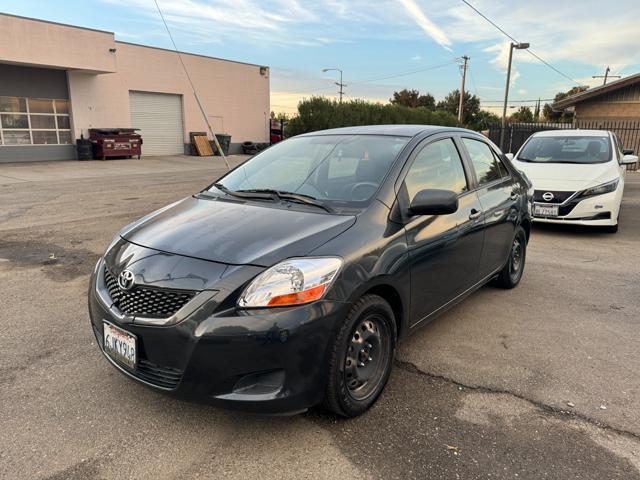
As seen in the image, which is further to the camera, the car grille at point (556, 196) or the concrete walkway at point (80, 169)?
the concrete walkway at point (80, 169)

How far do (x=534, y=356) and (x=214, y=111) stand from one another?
29.1m

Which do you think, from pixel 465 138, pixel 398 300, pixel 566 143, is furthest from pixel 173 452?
pixel 566 143

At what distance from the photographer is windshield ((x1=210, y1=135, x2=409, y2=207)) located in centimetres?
326

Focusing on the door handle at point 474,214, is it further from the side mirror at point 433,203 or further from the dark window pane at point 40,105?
the dark window pane at point 40,105

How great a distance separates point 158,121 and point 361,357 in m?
27.3

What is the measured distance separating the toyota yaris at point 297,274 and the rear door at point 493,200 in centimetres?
24

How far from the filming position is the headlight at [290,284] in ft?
7.75

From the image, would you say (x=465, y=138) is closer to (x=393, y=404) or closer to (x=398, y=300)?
(x=398, y=300)

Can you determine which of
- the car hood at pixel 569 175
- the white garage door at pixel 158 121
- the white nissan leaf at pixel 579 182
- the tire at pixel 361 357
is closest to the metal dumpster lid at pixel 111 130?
the white garage door at pixel 158 121

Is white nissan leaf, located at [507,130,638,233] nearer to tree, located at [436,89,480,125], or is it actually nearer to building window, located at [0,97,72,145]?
building window, located at [0,97,72,145]

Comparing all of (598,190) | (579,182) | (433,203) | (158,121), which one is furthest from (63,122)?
(433,203)

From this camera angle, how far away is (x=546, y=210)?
7527mm

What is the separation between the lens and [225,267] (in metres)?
2.46

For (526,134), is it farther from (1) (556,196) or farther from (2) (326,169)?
(2) (326,169)
